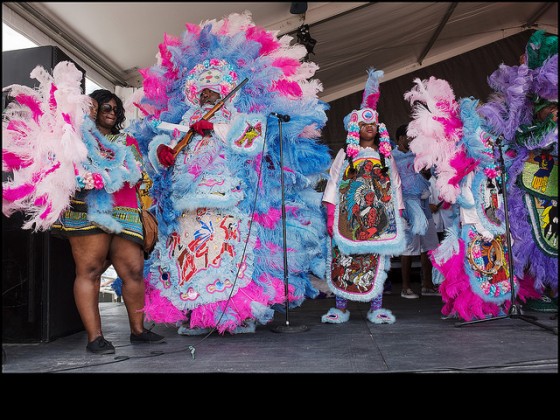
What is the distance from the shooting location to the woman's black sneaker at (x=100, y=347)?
9.26 ft

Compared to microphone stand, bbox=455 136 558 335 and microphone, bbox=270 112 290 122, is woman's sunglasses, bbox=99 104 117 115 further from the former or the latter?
microphone stand, bbox=455 136 558 335

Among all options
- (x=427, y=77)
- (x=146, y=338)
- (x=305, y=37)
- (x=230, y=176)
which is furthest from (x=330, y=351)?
(x=427, y=77)

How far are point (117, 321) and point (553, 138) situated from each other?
11.1 ft

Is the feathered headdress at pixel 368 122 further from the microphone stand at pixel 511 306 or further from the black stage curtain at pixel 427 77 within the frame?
the black stage curtain at pixel 427 77

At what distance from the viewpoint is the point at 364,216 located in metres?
3.60

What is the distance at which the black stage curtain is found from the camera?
823 cm

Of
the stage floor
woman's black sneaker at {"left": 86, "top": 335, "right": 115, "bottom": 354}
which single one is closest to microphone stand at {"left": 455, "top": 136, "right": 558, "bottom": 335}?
the stage floor

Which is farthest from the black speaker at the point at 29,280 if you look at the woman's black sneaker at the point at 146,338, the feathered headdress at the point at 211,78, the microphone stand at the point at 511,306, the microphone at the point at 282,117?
the microphone stand at the point at 511,306

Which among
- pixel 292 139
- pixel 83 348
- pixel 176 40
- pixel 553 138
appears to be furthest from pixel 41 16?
pixel 553 138

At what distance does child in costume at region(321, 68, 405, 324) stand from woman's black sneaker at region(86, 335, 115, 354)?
1499 millimetres

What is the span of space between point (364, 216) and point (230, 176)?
0.96 metres

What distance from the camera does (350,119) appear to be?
12.2ft

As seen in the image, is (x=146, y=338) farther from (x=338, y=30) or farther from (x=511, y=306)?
Result: (x=338, y=30)
